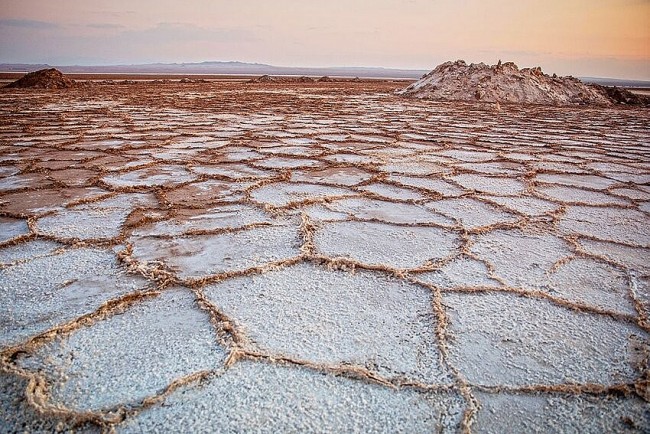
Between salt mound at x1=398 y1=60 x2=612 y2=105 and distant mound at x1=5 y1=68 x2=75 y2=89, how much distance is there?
32.9 feet

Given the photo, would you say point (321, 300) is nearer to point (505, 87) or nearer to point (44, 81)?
point (505, 87)

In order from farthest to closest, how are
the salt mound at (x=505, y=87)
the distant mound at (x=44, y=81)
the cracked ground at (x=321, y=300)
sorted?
the distant mound at (x=44, y=81) → the salt mound at (x=505, y=87) → the cracked ground at (x=321, y=300)

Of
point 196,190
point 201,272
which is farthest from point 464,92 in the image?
point 201,272

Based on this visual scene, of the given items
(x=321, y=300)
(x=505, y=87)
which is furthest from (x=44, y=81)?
(x=321, y=300)

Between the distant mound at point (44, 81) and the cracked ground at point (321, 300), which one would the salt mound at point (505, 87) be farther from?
the distant mound at point (44, 81)

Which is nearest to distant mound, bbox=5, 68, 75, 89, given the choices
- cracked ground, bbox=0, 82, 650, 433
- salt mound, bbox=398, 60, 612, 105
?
salt mound, bbox=398, 60, 612, 105

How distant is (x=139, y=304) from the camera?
1253 mm

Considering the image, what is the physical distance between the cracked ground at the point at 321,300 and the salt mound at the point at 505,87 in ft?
28.9

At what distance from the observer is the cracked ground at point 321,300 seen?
90 cm

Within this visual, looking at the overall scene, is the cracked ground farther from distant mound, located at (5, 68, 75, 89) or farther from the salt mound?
distant mound, located at (5, 68, 75, 89)

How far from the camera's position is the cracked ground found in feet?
2.96

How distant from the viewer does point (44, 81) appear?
12.3m

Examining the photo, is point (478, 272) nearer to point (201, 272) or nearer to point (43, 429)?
point (201, 272)

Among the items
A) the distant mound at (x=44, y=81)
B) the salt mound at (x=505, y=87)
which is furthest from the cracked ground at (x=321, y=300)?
the distant mound at (x=44, y=81)
